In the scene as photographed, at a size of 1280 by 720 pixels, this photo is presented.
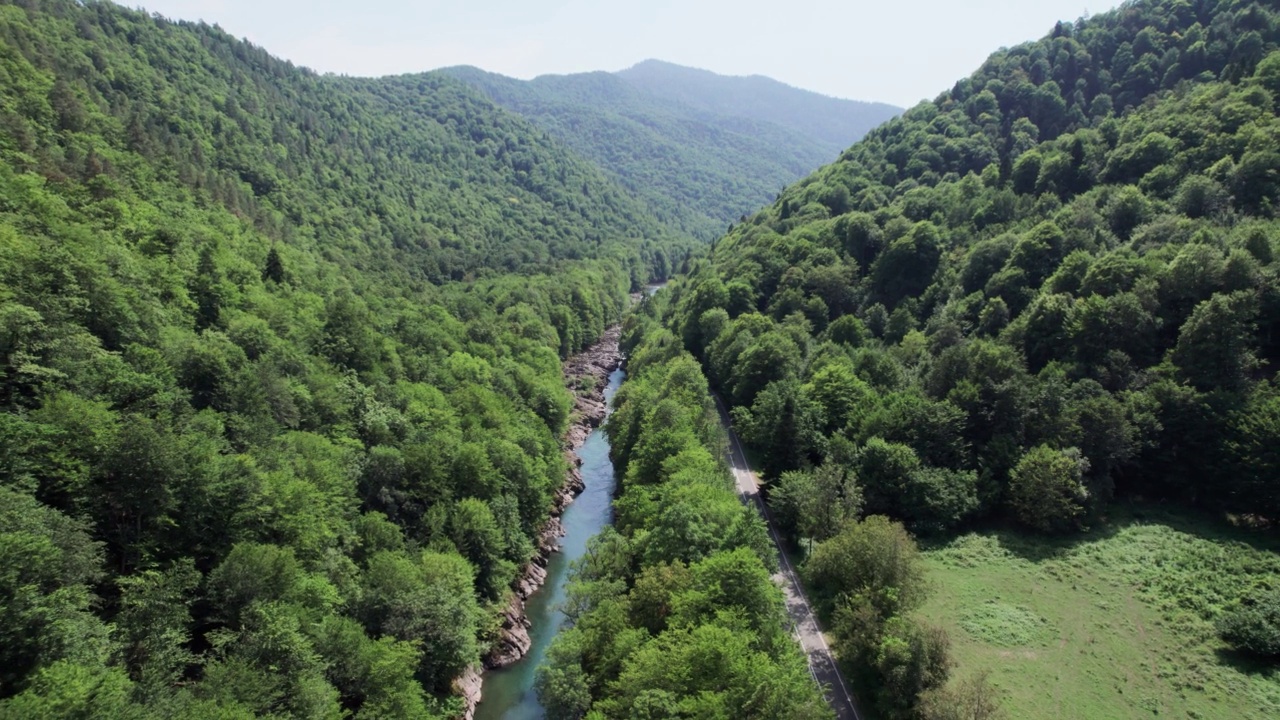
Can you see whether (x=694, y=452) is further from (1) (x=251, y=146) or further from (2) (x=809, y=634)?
(1) (x=251, y=146)

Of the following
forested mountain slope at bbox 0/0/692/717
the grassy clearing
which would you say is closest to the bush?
the grassy clearing

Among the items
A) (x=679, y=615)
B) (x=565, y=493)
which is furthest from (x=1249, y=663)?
(x=565, y=493)

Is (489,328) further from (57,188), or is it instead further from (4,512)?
(4,512)

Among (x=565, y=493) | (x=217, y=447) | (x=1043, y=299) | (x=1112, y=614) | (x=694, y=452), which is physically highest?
(x=1043, y=299)

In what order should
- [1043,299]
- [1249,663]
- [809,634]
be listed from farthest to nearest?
[1043,299]
[809,634]
[1249,663]

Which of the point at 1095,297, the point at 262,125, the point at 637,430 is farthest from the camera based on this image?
the point at 262,125

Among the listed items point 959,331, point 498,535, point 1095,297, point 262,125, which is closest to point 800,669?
point 498,535

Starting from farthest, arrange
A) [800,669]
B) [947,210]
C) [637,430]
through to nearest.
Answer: [947,210] → [637,430] → [800,669]
